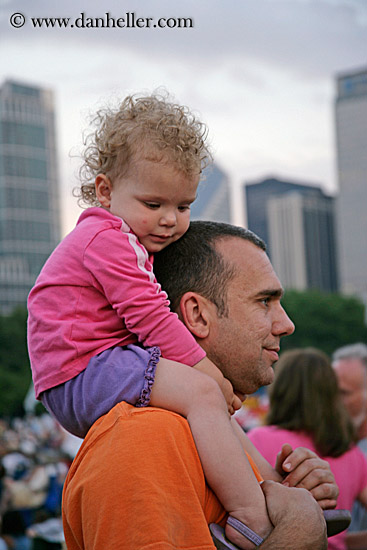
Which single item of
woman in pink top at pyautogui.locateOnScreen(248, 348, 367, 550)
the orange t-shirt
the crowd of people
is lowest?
the crowd of people

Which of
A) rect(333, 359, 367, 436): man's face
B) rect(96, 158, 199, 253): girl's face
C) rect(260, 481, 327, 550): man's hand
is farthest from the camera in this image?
rect(333, 359, 367, 436): man's face

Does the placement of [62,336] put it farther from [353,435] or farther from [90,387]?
[353,435]

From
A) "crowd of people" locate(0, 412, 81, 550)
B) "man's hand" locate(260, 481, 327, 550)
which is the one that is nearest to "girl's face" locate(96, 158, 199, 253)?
"man's hand" locate(260, 481, 327, 550)

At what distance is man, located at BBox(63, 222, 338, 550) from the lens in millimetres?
1848

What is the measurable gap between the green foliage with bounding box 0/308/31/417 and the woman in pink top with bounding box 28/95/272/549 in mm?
40980

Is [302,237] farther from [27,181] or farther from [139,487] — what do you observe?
[139,487]

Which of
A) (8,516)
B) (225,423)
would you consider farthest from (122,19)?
(8,516)

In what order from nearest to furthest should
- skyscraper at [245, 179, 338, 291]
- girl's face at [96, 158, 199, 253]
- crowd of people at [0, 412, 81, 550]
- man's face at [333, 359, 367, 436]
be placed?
girl's face at [96, 158, 199, 253] → man's face at [333, 359, 367, 436] → crowd of people at [0, 412, 81, 550] → skyscraper at [245, 179, 338, 291]

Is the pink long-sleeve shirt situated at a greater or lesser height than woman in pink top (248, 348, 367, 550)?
greater

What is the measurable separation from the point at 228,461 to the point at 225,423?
0.32 feet

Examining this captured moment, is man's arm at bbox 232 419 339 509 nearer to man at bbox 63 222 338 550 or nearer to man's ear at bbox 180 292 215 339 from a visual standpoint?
man at bbox 63 222 338 550

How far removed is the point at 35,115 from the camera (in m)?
100

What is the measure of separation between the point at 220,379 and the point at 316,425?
2.23 metres

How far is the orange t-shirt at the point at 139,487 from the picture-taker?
183cm
